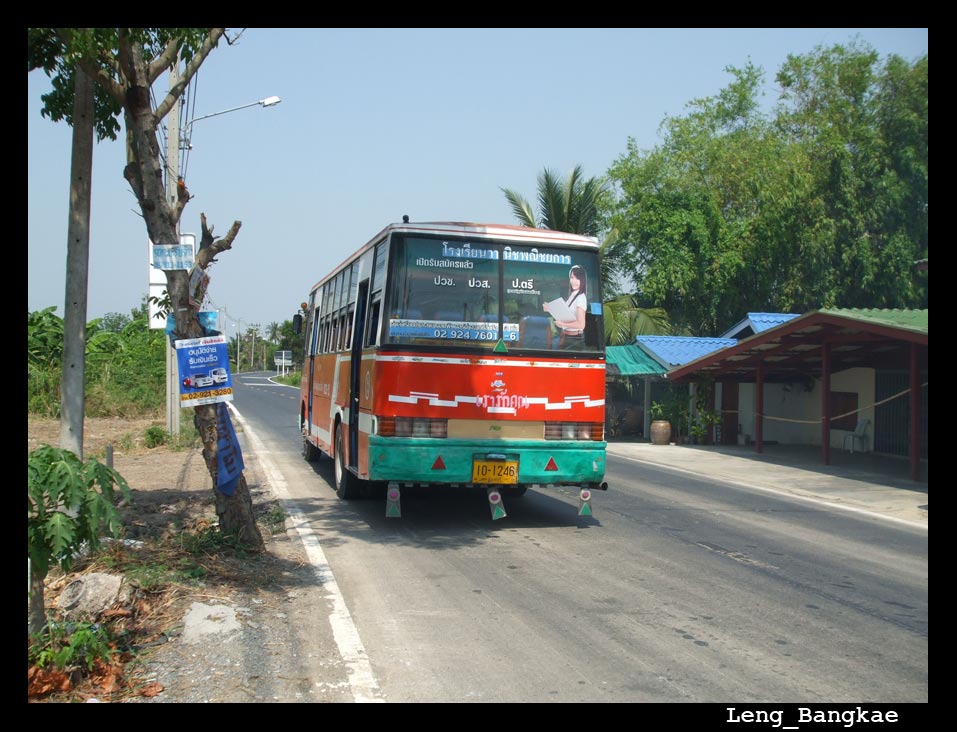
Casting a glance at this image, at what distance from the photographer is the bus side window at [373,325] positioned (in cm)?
995

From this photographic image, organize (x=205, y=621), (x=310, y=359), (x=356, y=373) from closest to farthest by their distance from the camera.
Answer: (x=205, y=621) < (x=356, y=373) < (x=310, y=359)

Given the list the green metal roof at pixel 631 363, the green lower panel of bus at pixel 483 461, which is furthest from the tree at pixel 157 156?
the green metal roof at pixel 631 363

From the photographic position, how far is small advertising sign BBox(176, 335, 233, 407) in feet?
25.3

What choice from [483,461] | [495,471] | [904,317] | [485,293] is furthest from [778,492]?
[904,317]

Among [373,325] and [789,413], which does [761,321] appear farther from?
[789,413]

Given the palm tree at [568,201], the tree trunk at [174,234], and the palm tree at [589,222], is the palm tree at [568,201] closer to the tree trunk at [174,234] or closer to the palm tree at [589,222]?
the palm tree at [589,222]

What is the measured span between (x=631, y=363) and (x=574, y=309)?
1728 centimetres

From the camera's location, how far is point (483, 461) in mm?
9641

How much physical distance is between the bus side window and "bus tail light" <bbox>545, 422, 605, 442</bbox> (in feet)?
7.47

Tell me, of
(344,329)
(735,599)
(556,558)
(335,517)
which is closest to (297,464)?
(344,329)

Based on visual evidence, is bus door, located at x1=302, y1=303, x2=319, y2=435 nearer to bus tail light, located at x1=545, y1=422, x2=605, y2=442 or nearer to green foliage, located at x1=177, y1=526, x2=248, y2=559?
bus tail light, located at x1=545, y1=422, x2=605, y2=442

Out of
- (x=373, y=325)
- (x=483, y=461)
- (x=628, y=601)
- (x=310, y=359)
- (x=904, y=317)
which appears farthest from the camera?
(x=310, y=359)

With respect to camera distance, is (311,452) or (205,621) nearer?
(205,621)

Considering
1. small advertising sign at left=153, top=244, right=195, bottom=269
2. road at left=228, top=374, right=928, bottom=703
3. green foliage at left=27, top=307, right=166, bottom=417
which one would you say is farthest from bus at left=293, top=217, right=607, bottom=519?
green foliage at left=27, top=307, right=166, bottom=417
